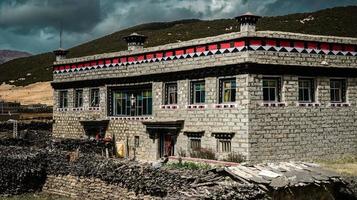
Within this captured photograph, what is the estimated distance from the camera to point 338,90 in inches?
973

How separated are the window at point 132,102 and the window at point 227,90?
224 inches

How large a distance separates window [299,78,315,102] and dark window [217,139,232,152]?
393 cm

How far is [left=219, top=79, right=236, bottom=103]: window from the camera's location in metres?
22.6

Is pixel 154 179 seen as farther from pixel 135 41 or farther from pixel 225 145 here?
pixel 135 41

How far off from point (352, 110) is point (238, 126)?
21.7 ft

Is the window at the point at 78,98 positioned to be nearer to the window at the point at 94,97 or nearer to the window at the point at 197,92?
the window at the point at 94,97

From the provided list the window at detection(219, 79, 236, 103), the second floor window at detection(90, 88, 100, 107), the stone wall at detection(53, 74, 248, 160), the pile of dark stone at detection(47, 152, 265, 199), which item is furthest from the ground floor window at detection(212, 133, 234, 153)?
the second floor window at detection(90, 88, 100, 107)

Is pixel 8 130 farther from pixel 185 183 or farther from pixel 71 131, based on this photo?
pixel 185 183

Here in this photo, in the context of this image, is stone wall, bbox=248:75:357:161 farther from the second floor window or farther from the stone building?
the second floor window

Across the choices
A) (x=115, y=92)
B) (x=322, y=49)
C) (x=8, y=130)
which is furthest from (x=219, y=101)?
(x=8, y=130)

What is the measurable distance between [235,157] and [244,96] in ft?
8.80

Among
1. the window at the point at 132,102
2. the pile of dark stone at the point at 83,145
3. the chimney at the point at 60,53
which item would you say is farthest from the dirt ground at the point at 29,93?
the pile of dark stone at the point at 83,145

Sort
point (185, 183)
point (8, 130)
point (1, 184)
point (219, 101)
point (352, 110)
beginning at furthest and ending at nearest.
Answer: point (8, 130)
point (352, 110)
point (219, 101)
point (1, 184)
point (185, 183)

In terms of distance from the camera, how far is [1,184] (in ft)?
72.0
